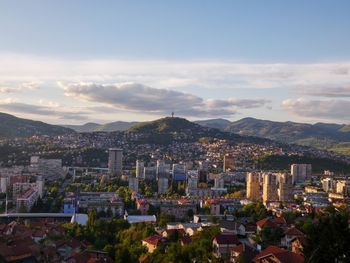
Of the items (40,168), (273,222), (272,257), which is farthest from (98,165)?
(272,257)

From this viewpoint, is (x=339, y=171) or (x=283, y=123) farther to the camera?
(x=283, y=123)

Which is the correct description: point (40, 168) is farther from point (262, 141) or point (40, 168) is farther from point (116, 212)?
point (262, 141)

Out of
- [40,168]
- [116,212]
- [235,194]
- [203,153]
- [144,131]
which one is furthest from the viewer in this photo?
[144,131]

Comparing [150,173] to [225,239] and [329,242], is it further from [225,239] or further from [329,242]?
[329,242]

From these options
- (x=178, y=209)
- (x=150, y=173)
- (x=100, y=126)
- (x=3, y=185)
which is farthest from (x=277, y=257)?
(x=100, y=126)

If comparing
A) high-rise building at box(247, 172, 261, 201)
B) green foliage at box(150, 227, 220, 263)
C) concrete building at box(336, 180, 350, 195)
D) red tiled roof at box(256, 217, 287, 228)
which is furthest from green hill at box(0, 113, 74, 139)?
green foliage at box(150, 227, 220, 263)

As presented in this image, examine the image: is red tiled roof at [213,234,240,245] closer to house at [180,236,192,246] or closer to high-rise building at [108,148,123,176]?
house at [180,236,192,246]
